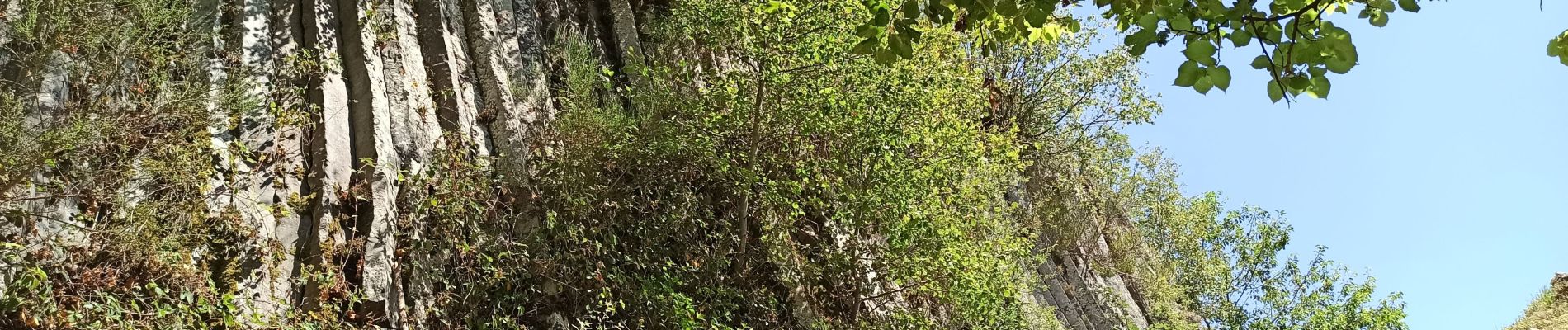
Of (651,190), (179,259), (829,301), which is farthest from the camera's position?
(829,301)

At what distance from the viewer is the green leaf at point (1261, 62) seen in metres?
3.20

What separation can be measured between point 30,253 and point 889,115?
635 centimetres

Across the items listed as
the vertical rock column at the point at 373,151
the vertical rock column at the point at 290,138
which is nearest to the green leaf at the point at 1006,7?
the vertical rock column at the point at 373,151

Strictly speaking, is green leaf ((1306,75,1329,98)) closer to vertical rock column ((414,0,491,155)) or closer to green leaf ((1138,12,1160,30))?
green leaf ((1138,12,1160,30))

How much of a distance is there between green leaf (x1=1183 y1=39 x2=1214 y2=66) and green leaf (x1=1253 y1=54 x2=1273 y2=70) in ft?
0.50

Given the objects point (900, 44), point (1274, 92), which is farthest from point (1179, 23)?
point (900, 44)

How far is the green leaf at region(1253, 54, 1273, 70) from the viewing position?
10.5 ft

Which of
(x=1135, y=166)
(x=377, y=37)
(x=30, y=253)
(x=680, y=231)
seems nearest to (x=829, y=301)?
(x=680, y=231)

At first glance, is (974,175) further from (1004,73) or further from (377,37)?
(1004,73)

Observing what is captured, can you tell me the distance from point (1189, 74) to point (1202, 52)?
0.08 m

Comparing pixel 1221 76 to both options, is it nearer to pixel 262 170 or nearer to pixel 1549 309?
pixel 262 170

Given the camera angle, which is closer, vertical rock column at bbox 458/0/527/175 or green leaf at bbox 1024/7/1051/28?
green leaf at bbox 1024/7/1051/28

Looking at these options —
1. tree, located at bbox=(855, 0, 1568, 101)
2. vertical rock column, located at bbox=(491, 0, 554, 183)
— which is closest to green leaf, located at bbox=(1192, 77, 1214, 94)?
tree, located at bbox=(855, 0, 1568, 101)

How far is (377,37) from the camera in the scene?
7949mm
